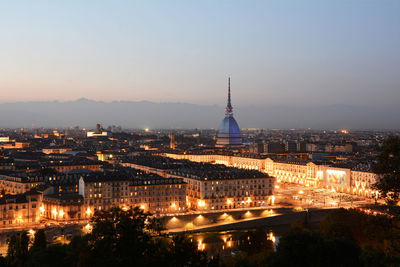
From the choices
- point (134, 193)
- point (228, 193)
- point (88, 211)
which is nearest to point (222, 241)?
point (134, 193)

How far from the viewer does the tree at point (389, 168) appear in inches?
704

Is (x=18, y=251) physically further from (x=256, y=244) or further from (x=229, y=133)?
(x=229, y=133)

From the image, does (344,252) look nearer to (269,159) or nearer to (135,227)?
(135,227)

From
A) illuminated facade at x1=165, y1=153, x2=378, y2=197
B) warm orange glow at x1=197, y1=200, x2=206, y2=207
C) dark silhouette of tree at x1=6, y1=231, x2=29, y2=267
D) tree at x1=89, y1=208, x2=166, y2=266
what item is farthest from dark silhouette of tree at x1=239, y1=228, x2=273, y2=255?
illuminated facade at x1=165, y1=153, x2=378, y2=197

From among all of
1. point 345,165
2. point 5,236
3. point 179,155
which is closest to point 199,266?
point 5,236

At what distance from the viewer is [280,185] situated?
74.8 metres

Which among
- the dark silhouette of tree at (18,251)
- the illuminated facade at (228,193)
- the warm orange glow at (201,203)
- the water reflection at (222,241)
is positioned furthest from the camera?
the illuminated facade at (228,193)

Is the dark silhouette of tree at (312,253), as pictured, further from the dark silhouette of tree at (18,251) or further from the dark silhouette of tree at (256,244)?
the dark silhouette of tree at (18,251)

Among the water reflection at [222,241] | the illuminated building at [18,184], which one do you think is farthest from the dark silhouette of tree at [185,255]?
the illuminated building at [18,184]

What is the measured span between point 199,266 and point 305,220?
26.9 metres

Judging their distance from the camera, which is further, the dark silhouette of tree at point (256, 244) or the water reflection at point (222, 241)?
the water reflection at point (222, 241)

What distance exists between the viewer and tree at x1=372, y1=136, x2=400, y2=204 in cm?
1789

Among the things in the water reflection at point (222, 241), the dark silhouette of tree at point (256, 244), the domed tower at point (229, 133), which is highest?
the domed tower at point (229, 133)

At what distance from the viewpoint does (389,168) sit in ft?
59.4
